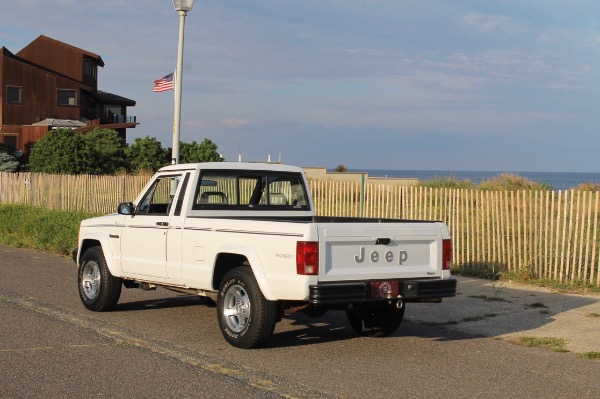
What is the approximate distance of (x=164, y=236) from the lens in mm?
10508

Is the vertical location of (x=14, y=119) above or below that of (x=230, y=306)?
above

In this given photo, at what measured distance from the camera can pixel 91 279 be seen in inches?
472

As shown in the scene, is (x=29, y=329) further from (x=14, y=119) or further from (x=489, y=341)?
(x=14, y=119)

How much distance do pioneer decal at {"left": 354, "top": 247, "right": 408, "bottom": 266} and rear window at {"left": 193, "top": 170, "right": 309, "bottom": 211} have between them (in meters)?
2.43

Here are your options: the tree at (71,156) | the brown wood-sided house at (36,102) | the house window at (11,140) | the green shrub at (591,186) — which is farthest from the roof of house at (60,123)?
the green shrub at (591,186)

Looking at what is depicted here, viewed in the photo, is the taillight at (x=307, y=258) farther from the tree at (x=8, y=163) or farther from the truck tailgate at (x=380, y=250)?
the tree at (x=8, y=163)

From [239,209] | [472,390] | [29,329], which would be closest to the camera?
A: [472,390]

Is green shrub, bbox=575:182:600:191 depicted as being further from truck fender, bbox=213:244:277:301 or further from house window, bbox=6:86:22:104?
house window, bbox=6:86:22:104

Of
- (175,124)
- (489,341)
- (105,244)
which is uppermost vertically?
(175,124)

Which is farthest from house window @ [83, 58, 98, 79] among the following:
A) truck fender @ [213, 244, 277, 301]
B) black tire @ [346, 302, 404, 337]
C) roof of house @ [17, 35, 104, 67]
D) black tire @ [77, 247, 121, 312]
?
truck fender @ [213, 244, 277, 301]

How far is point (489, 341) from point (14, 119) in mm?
59289

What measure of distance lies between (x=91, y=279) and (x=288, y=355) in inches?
159

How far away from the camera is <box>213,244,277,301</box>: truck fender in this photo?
349 inches

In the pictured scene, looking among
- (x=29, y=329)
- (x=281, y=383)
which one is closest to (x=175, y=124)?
(x=29, y=329)
